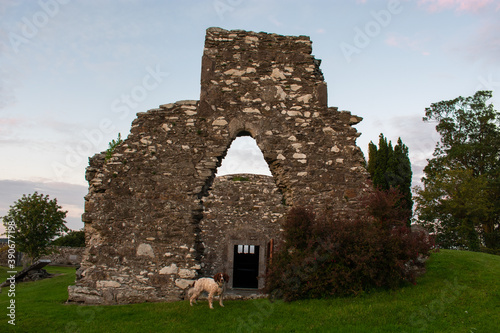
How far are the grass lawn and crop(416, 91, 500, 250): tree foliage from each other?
17484mm

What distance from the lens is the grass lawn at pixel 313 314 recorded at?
578 centimetres

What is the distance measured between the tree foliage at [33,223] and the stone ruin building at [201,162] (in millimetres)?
12467

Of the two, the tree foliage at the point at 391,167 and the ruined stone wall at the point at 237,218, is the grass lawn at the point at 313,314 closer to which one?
the ruined stone wall at the point at 237,218

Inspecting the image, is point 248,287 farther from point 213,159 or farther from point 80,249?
point 80,249

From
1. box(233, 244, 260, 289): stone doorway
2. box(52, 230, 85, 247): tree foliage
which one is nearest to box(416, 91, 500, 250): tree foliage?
box(233, 244, 260, 289): stone doorway

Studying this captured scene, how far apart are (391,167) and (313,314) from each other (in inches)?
498

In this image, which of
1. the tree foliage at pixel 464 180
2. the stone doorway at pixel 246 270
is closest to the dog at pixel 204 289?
the stone doorway at pixel 246 270

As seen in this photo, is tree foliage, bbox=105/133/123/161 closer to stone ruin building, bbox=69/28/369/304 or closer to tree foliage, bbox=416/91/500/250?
stone ruin building, bbox=69/28/369/304

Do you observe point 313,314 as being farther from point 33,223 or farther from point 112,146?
point 33,223

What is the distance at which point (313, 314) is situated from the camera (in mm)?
6234

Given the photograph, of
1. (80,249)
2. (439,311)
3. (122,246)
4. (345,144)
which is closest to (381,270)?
(439,311)

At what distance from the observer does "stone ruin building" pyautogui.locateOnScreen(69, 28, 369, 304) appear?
24.0ft

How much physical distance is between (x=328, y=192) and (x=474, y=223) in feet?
70.2

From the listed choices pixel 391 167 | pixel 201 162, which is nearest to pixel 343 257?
pixel 201 162
